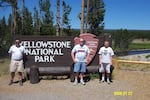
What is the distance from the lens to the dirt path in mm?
9648

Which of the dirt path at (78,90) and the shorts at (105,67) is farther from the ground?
the shorts at (105,67)

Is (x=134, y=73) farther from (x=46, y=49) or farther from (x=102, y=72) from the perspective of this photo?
(x=46, y=49)

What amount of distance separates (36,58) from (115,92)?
13.0ft

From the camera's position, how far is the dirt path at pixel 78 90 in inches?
380

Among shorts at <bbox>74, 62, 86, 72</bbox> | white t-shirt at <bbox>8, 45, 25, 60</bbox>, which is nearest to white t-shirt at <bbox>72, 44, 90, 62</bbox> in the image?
shorts at <bbox>74, 62, 86, 72</bbox>

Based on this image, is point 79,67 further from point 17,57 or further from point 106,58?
point 17,57

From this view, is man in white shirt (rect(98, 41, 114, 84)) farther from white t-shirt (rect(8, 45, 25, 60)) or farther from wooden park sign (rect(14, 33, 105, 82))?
white t-shirt (rect(8, 45, 25, 60))

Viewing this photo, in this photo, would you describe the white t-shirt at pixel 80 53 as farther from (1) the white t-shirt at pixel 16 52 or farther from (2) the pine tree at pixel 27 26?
(2) the pine tree at pixel 27 26

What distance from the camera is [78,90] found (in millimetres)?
10664

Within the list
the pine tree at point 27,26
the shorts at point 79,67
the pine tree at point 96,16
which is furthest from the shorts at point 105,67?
the pine tree at point 96,16

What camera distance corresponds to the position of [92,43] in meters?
13.3

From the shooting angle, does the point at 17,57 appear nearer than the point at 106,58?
Yes

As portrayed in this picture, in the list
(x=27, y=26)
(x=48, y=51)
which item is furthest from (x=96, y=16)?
(x=48, y=51)

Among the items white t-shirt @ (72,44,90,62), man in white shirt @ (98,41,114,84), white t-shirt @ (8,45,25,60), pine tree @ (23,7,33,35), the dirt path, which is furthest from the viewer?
pine tree @ (23,7,33,35)
